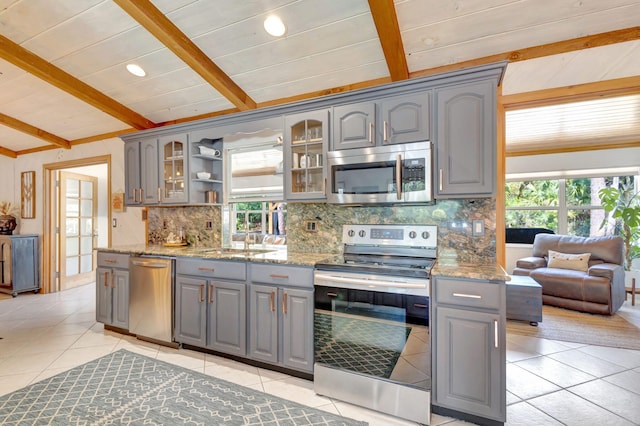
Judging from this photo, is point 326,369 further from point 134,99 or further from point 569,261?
point 569,261

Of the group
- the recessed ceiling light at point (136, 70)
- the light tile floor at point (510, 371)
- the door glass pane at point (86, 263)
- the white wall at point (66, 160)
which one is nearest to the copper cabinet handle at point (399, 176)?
the light tile floor at point (510, 371)

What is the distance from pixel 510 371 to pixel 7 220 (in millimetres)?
7168

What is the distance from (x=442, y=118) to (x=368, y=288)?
1.27m

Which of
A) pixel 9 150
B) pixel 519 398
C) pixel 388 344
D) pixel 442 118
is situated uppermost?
pixel 9 150

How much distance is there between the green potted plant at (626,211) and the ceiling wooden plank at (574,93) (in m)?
3.01

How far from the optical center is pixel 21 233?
5383mm

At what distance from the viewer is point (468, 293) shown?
6.09 feet

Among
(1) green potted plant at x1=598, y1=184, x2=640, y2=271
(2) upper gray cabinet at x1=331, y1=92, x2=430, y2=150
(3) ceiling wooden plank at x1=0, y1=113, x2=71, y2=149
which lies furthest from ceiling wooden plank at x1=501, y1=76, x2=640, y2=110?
(3) ceiling wooden plank at x1=0, y1=113, x2=71, y2=149

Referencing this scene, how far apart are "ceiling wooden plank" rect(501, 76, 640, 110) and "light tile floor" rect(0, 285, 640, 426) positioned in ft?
7.47

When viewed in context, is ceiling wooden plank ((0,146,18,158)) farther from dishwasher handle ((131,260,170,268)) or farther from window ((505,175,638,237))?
window ((505,175,638,237))

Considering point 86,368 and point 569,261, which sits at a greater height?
point 569,261

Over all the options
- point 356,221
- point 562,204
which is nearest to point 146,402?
point 356,221

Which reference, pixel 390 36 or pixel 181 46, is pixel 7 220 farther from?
pixel 390 36

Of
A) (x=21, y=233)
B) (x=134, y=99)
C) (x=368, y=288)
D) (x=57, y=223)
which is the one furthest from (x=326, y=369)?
(x=21, y=233)
